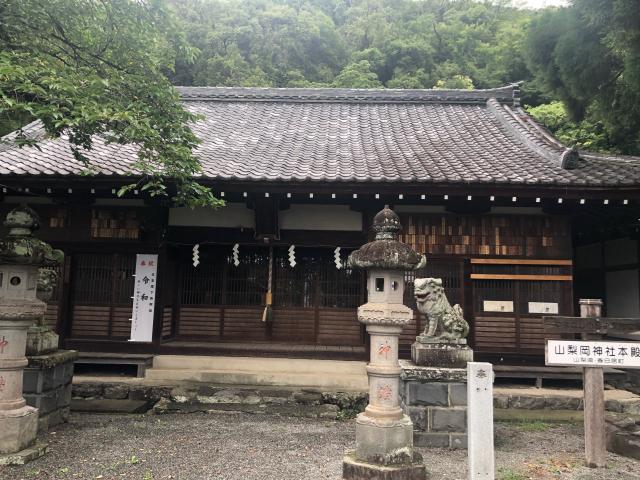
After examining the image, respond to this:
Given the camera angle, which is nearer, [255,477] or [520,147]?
[255,477]

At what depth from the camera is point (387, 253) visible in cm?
490

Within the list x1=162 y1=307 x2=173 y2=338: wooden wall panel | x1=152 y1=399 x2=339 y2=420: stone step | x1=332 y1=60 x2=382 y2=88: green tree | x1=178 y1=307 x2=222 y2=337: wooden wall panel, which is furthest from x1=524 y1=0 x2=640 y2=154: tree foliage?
x1=332 y1=60 x2=382 y2=88: green tree

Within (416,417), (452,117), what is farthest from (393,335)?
(452,117)

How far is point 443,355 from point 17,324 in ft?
17.7

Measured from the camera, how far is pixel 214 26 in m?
39.0

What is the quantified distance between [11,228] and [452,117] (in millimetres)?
10819

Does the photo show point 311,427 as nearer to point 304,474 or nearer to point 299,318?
point 304,474

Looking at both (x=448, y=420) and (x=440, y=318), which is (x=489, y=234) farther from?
(x=448, y=420)

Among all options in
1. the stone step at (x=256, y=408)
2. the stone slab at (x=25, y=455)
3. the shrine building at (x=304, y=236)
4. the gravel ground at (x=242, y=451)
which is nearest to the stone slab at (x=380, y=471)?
the gravel ground at (x=242, y=451)

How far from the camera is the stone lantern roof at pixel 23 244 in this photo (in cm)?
521

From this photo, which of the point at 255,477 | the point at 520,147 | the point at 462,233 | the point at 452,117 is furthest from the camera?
the point at 452,117

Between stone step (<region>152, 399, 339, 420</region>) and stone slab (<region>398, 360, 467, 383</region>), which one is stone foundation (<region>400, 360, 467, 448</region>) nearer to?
stone slab (<region>398, 360, 467, 383</region>)

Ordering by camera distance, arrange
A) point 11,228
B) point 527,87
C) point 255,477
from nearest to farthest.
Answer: point 255,477
point 11,228
point 527,87

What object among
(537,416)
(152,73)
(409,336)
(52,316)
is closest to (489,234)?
(409,336)
